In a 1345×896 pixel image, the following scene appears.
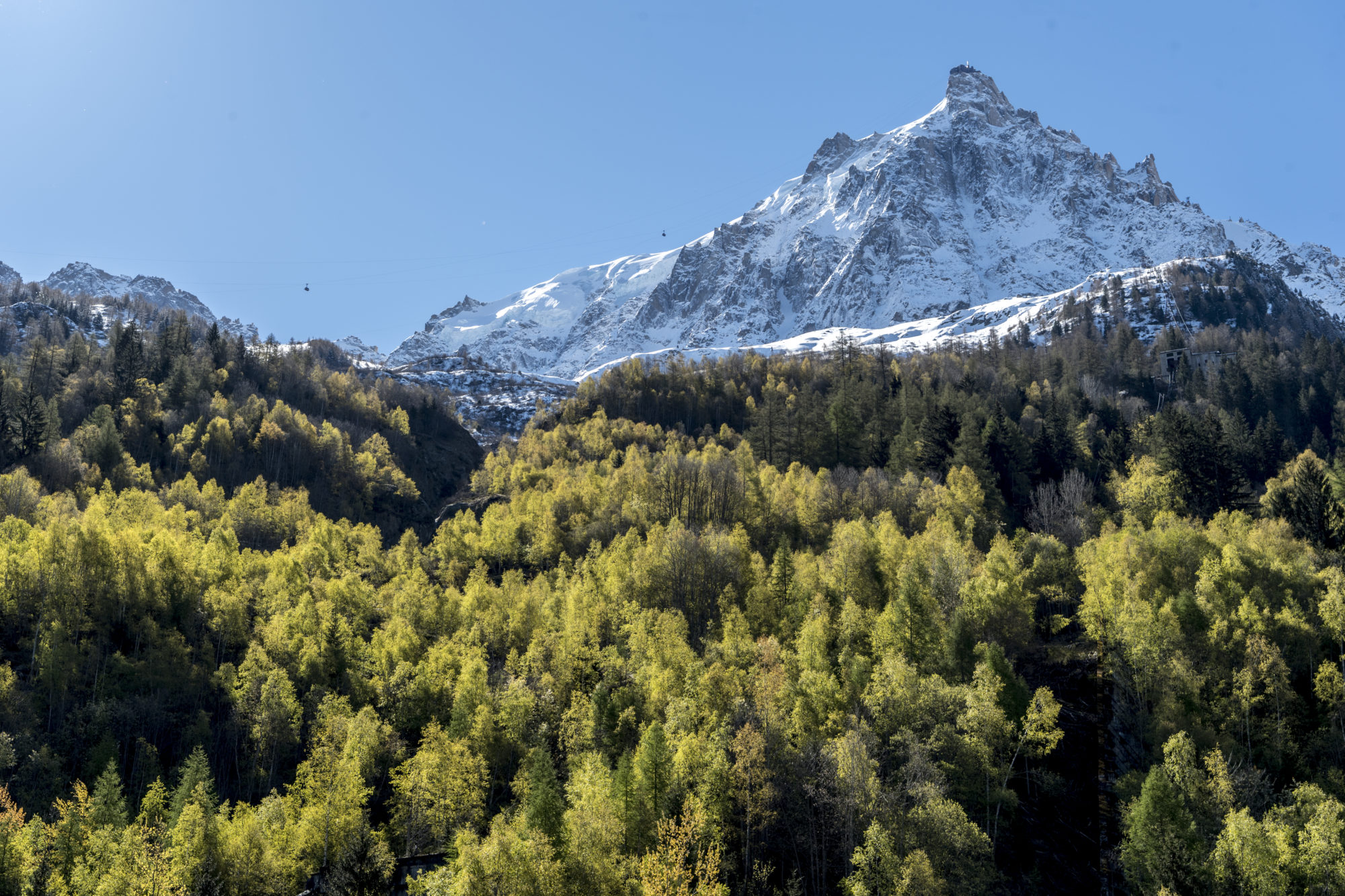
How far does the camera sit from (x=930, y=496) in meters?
98.2

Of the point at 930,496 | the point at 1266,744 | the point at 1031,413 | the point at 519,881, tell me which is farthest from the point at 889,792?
the point at 1031,413

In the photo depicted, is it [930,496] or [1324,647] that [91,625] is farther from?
[1324,647]

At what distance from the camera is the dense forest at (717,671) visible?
1884 inches

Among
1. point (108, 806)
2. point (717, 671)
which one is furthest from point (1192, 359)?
point (108, 806)

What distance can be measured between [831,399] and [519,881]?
112 metres

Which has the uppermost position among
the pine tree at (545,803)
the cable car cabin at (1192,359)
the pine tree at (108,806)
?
the cable car cabin at (1192,359)

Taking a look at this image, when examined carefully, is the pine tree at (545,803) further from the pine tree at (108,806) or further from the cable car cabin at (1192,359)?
the cable car cabin at (1192,359)

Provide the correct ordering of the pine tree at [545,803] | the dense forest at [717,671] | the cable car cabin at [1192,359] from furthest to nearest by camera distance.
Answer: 1. the cable car cabin at [1192,359]
2. the pine tree at [545,803]
3. the dense forest at [717,671]

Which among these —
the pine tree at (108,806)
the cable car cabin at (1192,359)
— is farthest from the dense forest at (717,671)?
the cable car cabin at (1192,359)

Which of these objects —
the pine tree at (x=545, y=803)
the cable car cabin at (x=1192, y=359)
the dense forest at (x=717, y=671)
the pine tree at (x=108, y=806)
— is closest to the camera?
the dense forest at (x=717, y=671)

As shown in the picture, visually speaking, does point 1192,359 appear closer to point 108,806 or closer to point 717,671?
point 717,671

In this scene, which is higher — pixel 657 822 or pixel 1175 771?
pixel 1175 771

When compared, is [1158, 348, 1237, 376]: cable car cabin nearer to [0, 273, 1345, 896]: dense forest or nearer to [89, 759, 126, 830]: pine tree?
[0, 273, 1345, 896]: dense forest

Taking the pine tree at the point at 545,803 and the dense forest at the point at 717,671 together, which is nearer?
→ the dense forest at the point at 717,671
